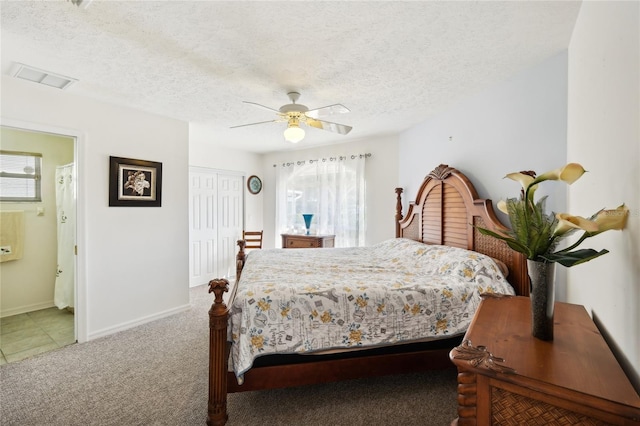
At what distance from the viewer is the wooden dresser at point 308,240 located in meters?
4.85

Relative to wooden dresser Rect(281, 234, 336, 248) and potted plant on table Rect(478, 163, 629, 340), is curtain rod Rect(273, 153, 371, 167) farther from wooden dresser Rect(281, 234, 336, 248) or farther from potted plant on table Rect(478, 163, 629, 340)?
potted plant on table Rect(478, 163, 629, 340)

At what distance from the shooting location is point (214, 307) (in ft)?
5.82

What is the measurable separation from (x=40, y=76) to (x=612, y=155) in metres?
3.81

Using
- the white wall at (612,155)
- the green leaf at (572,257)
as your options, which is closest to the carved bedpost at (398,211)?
the white wall at (612,155)

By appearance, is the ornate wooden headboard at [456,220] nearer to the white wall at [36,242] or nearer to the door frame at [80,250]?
the door frame at [80,250]

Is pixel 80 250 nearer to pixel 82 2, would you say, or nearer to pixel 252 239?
pixel 82 2

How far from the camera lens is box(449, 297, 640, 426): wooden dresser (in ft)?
2.43

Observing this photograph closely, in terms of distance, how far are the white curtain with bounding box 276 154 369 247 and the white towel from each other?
11.9 feet

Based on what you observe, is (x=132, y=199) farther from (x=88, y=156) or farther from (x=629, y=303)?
(x=629, y=303)

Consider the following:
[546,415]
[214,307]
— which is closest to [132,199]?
[214,307]

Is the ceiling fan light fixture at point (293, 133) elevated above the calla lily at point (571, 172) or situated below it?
above

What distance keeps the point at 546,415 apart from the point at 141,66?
3058 mm

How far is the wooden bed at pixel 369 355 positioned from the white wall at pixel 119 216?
2.07 meters

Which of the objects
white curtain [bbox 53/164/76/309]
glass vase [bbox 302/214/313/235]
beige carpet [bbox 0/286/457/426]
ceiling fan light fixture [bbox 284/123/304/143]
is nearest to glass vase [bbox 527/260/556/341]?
beige carpet [bbox 0/286/457/426]
